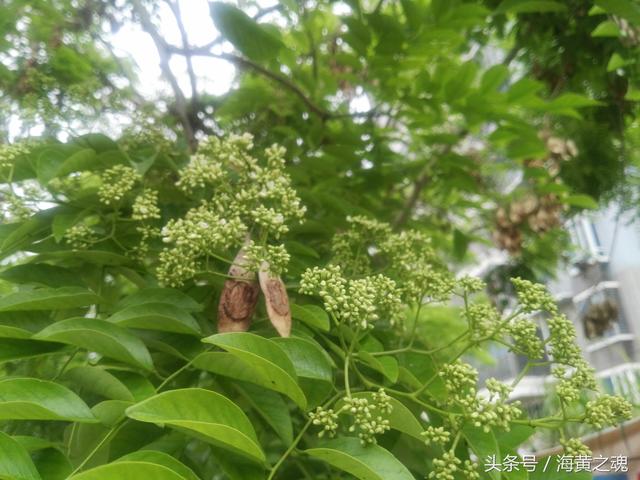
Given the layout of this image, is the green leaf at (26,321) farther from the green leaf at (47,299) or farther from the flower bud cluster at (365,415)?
the flower bud cluster at (365,415)

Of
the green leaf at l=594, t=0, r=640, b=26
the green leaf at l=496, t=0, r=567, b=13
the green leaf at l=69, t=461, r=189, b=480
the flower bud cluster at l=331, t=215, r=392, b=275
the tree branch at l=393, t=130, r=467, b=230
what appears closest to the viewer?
the green leaf at l=69, t=461, r=189, b=480

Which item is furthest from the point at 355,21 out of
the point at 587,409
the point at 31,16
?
the point at 587,409

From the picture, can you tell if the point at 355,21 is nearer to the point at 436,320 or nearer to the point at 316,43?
the point at 316,43

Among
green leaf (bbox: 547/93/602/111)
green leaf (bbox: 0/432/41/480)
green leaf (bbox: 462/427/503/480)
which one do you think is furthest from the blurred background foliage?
green leaf (bbox: 0/432/41/480)

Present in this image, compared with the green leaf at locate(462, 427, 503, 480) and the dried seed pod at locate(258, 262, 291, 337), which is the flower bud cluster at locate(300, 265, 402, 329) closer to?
the dried seed pod at locate(258, 262, 291, 337)

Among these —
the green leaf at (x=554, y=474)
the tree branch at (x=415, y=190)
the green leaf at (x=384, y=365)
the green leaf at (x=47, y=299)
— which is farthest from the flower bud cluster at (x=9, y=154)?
the tree branch at (x=415, y=190)
